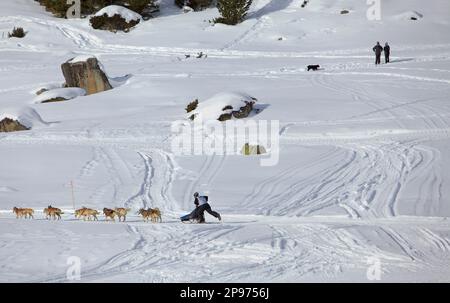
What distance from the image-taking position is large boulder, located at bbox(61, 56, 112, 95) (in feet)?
98.0

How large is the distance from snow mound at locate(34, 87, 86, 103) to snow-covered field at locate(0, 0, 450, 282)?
35 centimetres

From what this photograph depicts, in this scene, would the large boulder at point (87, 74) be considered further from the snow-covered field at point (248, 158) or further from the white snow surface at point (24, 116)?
the white snow surface at point (24, 116)

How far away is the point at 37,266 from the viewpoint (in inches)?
430

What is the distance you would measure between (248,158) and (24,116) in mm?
9054

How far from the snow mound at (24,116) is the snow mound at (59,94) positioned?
3.38m

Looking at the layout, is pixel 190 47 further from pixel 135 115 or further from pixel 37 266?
pixel 37 266

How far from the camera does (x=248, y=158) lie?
789 inches

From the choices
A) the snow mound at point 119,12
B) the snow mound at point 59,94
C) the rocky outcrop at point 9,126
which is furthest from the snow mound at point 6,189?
the snow mound at point 119,12

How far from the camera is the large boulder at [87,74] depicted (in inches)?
1176

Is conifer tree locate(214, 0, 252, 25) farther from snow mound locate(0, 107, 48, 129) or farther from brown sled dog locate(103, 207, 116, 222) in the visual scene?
brown sled dog locate(103, 207, 116, 222)

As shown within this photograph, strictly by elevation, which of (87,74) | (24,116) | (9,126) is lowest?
(9,126)

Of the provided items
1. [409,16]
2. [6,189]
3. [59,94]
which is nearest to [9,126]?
[59,94]

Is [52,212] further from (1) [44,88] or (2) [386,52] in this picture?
(2) [386,52]

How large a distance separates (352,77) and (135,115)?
903 cm
